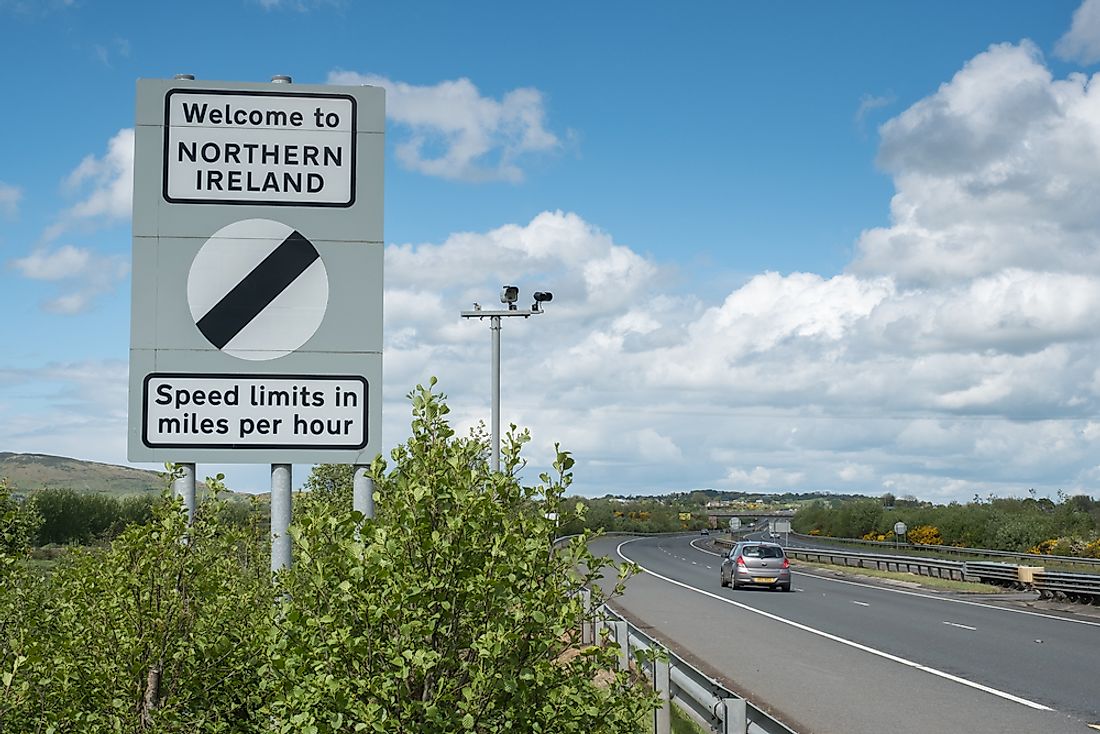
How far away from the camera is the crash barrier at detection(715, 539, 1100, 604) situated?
30812 millimetres

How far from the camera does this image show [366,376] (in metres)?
4.88

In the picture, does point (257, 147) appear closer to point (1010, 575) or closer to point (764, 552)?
point (764, 552)

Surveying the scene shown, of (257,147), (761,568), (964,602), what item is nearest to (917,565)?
(761,568)

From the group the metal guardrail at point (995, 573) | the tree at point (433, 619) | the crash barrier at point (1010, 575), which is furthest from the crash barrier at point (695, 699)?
the metal guardrail at point (995, 573)

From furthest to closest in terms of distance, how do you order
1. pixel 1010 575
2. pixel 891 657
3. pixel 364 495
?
1. pixel 1010 575
2. pixel 891 657
3. pixel 364 495

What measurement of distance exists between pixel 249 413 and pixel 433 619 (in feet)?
4.58

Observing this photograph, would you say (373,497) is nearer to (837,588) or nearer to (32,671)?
(32,671)

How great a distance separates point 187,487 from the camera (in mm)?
5195

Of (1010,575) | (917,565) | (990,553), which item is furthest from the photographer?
(990,553)

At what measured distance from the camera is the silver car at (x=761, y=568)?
117ft

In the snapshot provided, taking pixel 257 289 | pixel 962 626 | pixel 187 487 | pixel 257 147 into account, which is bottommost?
pixel 962 626

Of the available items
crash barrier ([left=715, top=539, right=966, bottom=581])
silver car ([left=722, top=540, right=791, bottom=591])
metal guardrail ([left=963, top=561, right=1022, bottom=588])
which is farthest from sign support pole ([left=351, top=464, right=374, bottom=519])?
crash barrier ([left=715, top=539, right=966, bottom=581])

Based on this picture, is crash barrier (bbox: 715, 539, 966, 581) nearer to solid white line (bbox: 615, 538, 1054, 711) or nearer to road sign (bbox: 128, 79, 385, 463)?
solid white line (bbox: 615, 538, 1054, 711)

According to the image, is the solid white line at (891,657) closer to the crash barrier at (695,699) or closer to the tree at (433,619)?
the crash barrier at (695,699)
